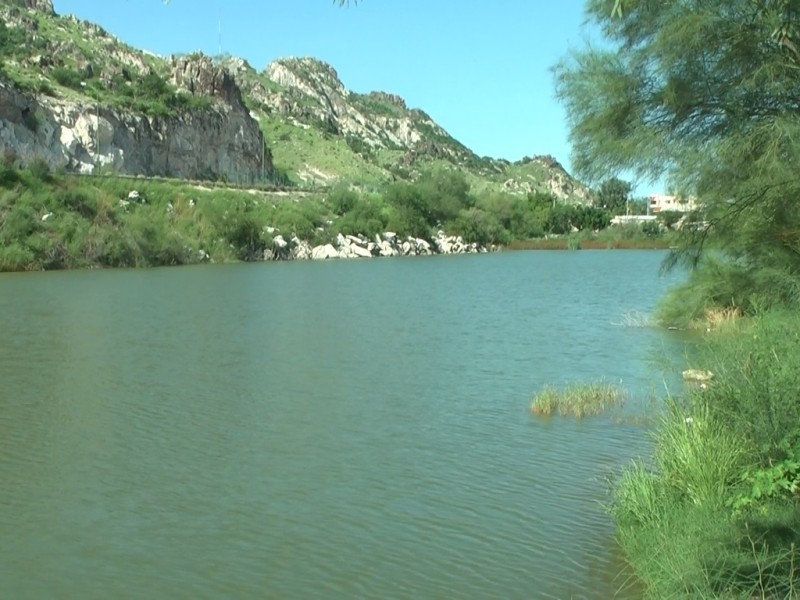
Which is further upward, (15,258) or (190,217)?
(190,217)

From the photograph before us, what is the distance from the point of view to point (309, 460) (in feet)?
35.0

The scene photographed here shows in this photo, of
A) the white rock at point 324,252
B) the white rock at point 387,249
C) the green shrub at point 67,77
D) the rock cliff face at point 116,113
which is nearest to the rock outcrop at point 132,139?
the rock cliff face at point 116,113

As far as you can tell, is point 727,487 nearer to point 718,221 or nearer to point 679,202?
point 718,221

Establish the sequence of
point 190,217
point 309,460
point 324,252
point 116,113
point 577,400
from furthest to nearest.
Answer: point 116,113 → point 324,252 → point 190,217 → point 577,400 → point 309,460

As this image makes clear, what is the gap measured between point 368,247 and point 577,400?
65855 millimetres

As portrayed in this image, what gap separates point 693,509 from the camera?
673 cm

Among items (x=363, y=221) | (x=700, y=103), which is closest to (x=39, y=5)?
(x=363, y=221)

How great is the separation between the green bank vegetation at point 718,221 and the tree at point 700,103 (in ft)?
0.05

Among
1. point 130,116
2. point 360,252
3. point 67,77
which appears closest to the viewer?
point 360,252

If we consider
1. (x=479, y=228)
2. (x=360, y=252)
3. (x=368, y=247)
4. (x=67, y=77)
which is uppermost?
(x=67, y=77)

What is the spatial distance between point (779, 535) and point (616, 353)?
13.0 metres

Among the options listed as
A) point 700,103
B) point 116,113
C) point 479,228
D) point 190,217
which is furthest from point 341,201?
point 700,103

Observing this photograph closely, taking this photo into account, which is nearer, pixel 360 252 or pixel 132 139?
pixel 360 252

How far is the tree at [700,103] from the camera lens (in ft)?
27.4
